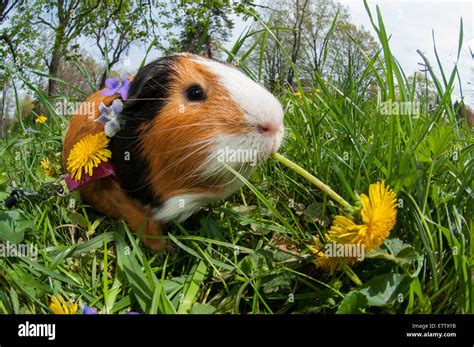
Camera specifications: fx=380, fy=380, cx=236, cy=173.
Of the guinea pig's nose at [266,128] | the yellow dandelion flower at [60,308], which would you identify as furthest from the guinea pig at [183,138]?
the yellow dandelion flower at [60,308]

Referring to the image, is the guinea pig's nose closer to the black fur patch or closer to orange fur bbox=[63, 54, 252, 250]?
orange fur bbox=[63, 54, 252, 250]

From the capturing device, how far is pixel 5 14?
3.24 feet

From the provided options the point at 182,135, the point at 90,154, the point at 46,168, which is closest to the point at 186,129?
the point at 182,135

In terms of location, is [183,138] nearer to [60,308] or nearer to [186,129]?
[186,129]

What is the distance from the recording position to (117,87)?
2.70 ft

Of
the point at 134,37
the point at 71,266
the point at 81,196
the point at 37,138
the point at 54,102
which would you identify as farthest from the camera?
the point at 54,102

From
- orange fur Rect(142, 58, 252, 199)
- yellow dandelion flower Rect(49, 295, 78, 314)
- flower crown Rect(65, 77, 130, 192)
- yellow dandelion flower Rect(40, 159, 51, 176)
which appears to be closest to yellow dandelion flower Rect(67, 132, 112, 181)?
flower crown Rect(65, 77, 130, 192)

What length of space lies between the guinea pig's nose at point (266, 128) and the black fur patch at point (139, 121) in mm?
194

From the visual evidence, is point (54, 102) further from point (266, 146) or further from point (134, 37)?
point (266, 146)

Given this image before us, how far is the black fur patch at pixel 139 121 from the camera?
2.36 ft

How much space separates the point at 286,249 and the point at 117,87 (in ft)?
1.63

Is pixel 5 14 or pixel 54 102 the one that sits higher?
pixel 5 14
